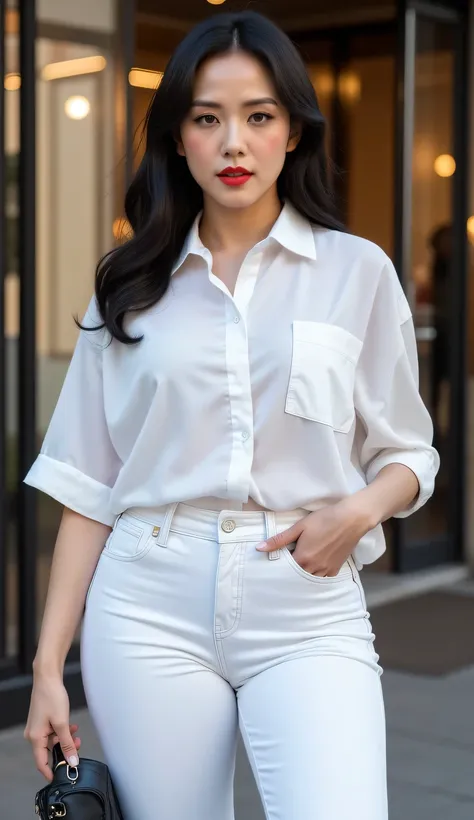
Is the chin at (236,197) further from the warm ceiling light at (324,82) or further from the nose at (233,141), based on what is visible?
the warm ceiling light at (324,82)

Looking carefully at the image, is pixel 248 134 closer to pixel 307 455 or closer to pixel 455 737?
pixel 307 455

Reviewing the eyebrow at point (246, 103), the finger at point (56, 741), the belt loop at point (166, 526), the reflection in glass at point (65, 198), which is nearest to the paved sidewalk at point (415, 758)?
the reflection in glass at point (65, 198)

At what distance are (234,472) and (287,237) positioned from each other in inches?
16.0

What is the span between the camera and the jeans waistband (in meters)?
1.95

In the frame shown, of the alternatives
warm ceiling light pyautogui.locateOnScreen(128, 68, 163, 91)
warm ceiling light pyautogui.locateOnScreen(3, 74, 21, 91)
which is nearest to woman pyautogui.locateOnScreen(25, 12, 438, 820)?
warm ceiling light pyautogui.locateOnScreen(3, 74, 21, 91)

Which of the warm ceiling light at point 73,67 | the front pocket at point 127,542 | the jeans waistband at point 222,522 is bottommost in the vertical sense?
the front pocket at point 127,542

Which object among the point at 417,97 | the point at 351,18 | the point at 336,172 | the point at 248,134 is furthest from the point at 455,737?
the point at 351,18

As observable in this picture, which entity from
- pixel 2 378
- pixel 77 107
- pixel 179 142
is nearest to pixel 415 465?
pixel 179 142

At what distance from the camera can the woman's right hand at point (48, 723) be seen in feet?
6.63

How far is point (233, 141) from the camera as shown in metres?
1.99

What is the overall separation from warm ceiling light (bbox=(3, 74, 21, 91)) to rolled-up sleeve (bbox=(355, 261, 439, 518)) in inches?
110

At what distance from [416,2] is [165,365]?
17.9ft

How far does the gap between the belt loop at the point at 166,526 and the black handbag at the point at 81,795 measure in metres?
0.35

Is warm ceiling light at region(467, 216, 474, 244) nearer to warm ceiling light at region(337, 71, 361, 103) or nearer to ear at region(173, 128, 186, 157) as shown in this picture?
warm ceiling light at region(337, 71, 361, 103)
